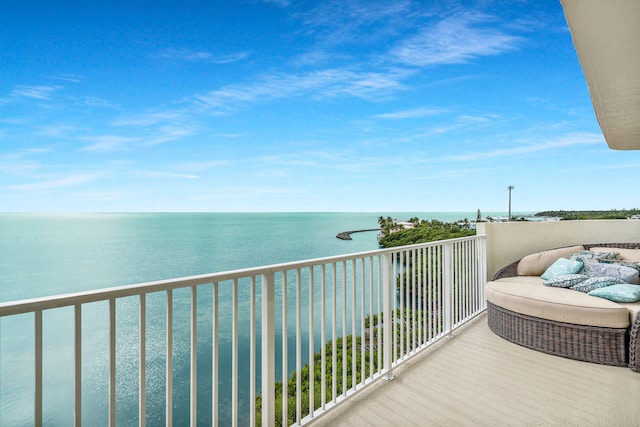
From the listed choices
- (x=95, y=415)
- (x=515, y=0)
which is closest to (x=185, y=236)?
(x=95, y=415)

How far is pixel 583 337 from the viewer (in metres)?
3.07

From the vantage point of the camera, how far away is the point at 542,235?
5238 millimetres

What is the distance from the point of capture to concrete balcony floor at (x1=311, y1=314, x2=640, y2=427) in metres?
2.25

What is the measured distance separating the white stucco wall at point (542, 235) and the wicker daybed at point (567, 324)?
1.56m

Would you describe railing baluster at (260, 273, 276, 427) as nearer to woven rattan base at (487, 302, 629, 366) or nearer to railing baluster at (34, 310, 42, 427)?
railing baluster at (34, 310, 42, 427)

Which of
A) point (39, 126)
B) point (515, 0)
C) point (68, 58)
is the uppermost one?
point (68, 58)

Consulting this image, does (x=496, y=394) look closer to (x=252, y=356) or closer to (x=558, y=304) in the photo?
(x=558, y=304)

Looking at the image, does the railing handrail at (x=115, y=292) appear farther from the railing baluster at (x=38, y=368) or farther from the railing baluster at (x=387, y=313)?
the railing baluster at (x=387, y=313)

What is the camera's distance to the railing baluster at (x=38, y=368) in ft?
3.86

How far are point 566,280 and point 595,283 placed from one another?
0.25 m

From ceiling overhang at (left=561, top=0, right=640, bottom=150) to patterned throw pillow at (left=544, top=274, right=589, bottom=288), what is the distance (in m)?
1.49

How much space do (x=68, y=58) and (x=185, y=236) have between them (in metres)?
25.3

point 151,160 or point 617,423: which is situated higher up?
point 151,160

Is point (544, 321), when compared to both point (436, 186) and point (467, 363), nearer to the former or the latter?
point (467, 363)
